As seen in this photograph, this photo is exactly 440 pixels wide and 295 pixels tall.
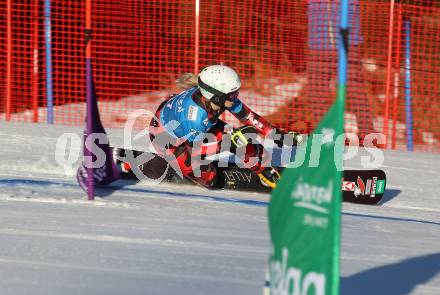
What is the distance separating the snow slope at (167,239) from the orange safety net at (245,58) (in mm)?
3666

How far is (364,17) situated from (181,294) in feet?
30.9

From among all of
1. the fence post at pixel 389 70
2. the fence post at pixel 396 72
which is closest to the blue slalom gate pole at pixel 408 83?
the fence post at pixel 396 72

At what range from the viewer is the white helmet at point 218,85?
796cm

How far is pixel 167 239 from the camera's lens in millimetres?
6289

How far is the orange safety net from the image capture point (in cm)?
1273

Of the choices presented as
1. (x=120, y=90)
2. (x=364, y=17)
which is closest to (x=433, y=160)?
(x=364, y=17)

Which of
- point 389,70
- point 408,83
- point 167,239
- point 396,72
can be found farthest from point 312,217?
point 396,72

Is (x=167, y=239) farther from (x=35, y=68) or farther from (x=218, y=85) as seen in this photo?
(x=35, y=68)

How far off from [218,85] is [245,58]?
6.36 m

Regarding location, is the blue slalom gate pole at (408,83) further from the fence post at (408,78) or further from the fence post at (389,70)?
the fence post at (389,70)

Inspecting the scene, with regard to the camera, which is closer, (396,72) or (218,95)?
(218,95)

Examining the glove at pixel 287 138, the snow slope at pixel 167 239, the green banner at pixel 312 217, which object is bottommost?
the snow slope at pixel 167 239

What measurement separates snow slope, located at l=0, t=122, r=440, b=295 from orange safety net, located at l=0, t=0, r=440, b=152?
367 cm

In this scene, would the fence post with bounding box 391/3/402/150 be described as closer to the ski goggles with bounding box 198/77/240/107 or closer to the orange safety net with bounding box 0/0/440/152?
the orange safety net with bounding box 0/0/440/152
